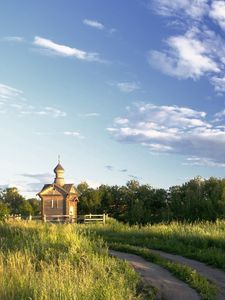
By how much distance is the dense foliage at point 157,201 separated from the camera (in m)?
76.2

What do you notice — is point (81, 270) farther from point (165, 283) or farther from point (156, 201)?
point (156, 201)

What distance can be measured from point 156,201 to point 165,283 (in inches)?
3062

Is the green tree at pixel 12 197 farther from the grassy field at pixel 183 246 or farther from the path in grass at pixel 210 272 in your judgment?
the path in grass at pixel 210 272

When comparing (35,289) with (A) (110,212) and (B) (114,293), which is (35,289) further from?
(A) (110,212)

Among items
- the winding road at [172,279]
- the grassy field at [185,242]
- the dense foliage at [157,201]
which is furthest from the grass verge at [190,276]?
the dense foliage at [157,201]

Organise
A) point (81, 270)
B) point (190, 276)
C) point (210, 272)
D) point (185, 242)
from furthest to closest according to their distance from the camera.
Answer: point (185, 242) < point (210, 272) < point (190, 276) < point (81, 270)

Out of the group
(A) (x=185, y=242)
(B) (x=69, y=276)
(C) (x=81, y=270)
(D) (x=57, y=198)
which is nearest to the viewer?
(B) (x=69, y=276)

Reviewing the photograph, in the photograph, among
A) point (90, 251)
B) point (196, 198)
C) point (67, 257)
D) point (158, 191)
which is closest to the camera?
point (67, 257)

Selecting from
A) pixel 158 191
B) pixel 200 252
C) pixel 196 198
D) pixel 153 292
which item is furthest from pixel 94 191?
pixel 153 292

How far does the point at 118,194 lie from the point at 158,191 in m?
8.43

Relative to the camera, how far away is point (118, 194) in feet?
314

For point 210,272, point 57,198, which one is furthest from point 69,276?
point 57,198

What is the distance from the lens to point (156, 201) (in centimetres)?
8856

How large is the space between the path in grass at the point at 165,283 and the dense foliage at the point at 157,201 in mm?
60538
